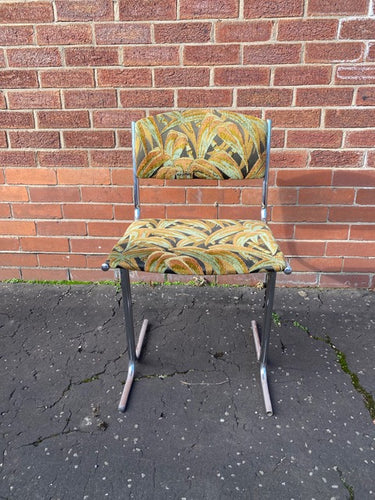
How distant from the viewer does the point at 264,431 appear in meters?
1.48

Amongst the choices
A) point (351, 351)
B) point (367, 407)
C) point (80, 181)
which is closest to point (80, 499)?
point (367, 407)

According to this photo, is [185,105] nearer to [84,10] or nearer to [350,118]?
[84,10]

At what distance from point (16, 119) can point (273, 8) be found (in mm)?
1433

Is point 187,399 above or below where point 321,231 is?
below

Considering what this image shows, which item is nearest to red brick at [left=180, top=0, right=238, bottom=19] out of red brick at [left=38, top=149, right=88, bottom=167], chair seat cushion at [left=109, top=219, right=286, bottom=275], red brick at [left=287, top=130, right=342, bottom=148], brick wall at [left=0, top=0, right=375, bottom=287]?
brick wall at [left=0, top=0, right=375, bottom=287]

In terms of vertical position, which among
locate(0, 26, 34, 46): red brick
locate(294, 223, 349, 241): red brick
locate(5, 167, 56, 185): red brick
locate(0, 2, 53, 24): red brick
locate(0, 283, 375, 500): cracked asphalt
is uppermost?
locate(0, 2, 53, 24): red brick

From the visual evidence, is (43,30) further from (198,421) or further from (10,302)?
(198,421)

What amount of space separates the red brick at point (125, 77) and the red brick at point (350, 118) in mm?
944

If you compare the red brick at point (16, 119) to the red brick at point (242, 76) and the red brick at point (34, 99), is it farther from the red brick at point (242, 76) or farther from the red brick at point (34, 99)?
the red brick at point (242, 76)

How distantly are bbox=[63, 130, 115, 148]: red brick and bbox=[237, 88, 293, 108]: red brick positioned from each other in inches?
28.1

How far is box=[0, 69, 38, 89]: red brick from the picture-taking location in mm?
2109

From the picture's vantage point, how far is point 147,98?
211 centimetres

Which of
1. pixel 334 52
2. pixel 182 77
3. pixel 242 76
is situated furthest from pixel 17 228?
pixel 334 52

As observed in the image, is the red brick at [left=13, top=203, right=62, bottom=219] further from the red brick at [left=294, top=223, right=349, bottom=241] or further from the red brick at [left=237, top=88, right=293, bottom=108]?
the red brick at [left=294, top=223, right=349, bottom=241]
